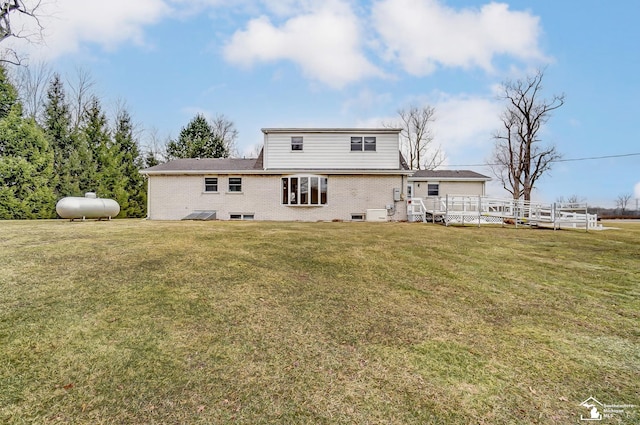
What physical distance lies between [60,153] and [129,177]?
4500mm

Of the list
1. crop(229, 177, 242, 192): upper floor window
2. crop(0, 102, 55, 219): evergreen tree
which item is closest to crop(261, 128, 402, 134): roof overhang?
crop(229, 177, 242, 192): upper floor window

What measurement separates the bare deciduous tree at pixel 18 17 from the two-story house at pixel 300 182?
27.0 feet

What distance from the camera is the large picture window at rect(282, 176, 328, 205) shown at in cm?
1709

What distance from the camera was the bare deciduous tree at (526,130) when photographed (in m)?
27.6

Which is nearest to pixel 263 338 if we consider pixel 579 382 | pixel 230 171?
pixel 579 382

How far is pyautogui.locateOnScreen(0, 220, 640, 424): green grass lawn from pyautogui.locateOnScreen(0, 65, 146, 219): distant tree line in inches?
650

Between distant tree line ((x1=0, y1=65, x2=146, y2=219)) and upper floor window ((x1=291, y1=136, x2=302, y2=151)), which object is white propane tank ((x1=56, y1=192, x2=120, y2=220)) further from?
upper floor window ((x1=291, y1=136, x2=302, y2=151))

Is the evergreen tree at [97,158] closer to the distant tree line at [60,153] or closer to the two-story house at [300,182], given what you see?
the distant tree line at [60,153]

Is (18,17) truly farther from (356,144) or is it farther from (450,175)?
(450,175)

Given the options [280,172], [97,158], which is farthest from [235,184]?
[97,158]

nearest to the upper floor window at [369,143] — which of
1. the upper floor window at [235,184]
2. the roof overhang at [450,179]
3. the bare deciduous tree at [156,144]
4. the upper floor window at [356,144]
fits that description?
the upper floor window at [356,144]

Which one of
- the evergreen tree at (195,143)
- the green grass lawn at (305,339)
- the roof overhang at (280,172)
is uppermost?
the evergreen tree at (195,143)

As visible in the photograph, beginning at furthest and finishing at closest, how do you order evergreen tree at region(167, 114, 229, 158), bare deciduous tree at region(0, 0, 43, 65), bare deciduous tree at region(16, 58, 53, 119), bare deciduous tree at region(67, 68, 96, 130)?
1. evergreen tree at region(167, 114, 229, 158)
2. bare deciduous tree at region(67, 68, 96, 130)
3. bare deciduous tree at region(16, 58, 53, 119)
4. bare deciduous tree at region(0, 0, 43, 65)

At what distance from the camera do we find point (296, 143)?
57.3 ft
